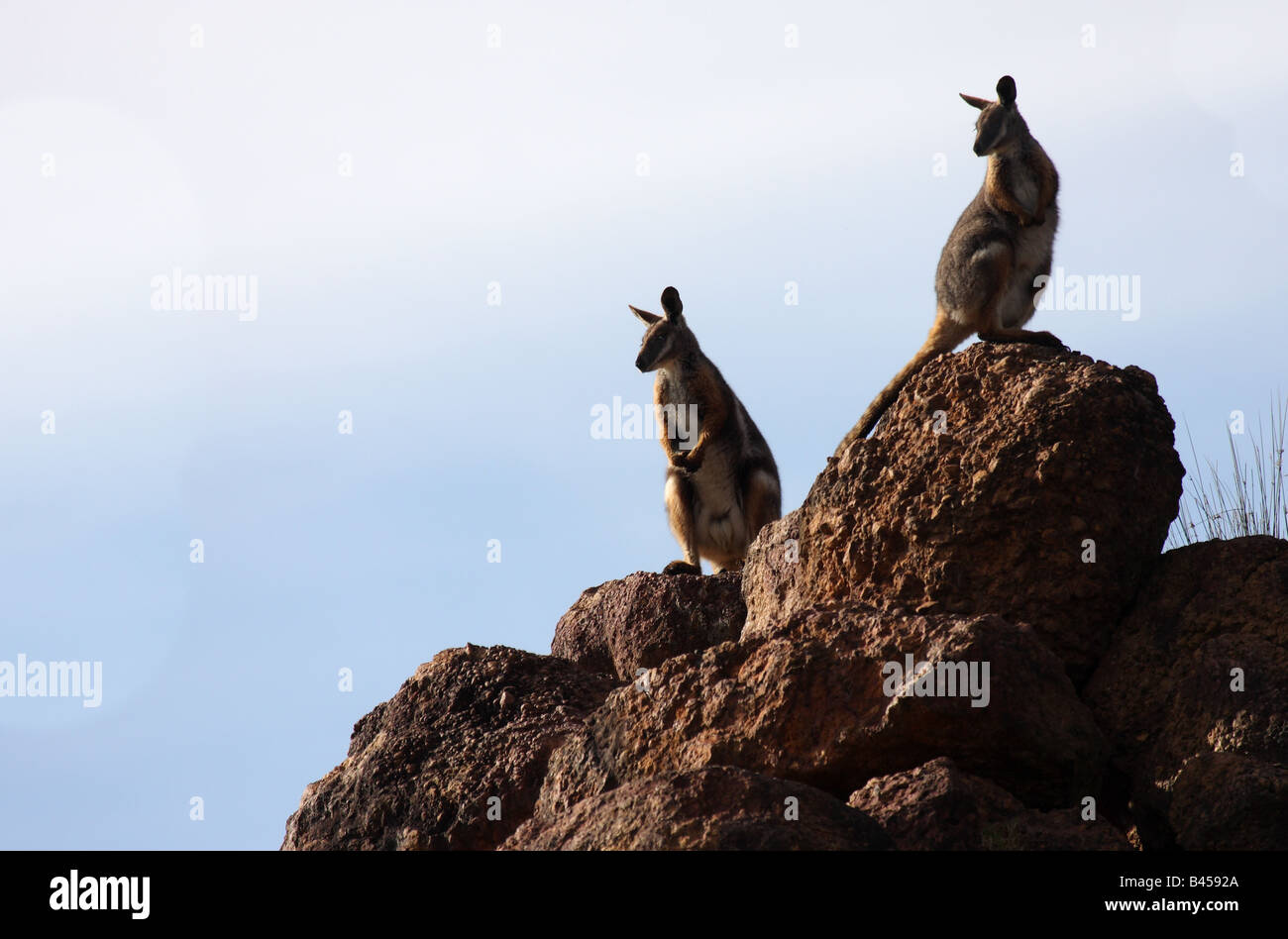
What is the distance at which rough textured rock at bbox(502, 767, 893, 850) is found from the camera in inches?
214

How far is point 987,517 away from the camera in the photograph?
25.1ft

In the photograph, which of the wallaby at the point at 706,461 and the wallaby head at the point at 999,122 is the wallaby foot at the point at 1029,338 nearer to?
the wallaby head at the point at 999,122

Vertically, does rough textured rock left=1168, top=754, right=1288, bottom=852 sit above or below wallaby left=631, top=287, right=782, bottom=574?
below

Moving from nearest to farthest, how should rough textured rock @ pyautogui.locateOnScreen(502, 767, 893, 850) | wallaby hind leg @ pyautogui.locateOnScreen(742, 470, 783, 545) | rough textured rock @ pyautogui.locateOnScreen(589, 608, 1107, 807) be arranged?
rough textured rock @ pyautogui.locateOnScreen(502, 767, 893, 850), rough textured rock @ pyautogui.locateOnScreen(589, 608, 1107, 807), wallaby hind leg @ pyautogui.locateOnScreen(742, 470, 783, 545)

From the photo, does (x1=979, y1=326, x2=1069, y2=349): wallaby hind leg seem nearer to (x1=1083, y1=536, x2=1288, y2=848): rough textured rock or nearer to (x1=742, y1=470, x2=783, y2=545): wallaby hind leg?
(x1=1083, y1=536, x2=1288, y2=848): rough textured rock

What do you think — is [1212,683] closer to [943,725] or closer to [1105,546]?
[1105,546]

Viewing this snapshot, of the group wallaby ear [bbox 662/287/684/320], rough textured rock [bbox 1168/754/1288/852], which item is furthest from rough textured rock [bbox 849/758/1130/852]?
wallaby ear [bbox 662/287/684/320]

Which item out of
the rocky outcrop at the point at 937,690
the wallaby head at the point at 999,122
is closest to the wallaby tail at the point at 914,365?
the rocky outcrop at the point at 937,690

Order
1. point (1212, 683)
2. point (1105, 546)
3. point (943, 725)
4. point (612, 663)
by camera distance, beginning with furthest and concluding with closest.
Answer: point (612, 663) < point (1105, 546) < point (1212, 683) < point (943, 725)

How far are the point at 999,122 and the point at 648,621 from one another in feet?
15.0

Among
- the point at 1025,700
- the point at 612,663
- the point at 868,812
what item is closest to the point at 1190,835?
the point at 1025,700

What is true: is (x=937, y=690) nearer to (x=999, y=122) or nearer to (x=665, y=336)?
(x=999, y=122)

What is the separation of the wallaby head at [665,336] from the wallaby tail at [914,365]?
384 cm
